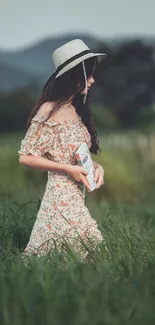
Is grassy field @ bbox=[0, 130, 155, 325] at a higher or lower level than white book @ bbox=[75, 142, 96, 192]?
lower

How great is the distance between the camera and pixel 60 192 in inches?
163

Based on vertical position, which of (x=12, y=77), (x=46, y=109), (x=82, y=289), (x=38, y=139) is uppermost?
(x=12, y=77)

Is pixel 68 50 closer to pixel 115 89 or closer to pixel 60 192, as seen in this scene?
pixel 60 192

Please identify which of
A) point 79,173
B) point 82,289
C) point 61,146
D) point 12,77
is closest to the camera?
point 82,289

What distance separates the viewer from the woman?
4.11 meters

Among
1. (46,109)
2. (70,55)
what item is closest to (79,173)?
(46,109)

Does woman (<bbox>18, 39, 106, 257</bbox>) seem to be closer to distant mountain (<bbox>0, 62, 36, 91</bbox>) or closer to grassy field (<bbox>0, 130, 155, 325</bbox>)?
grassy field (<bbox>0, 130, 155, 325</bbox>)

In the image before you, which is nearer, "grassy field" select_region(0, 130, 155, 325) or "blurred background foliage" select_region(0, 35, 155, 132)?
"grassy field" select_region(0, 130, 155, 325)

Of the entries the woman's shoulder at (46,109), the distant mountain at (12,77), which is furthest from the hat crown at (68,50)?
the distant mountain at (12,77)

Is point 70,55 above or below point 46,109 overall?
above

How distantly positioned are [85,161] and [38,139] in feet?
0.82

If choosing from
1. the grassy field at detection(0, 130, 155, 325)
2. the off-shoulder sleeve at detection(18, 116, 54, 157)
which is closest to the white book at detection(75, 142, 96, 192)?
the off-shoulder sleeve at detection(18, 116, 54, 157)

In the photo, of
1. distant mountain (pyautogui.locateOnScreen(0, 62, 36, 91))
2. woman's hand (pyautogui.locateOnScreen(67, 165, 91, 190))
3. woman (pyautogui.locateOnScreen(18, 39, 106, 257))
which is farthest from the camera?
distant mountain (pyautogui.locateOnScreen(0, 62, 36, 91))

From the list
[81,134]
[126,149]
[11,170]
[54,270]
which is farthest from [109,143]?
[54,270]
